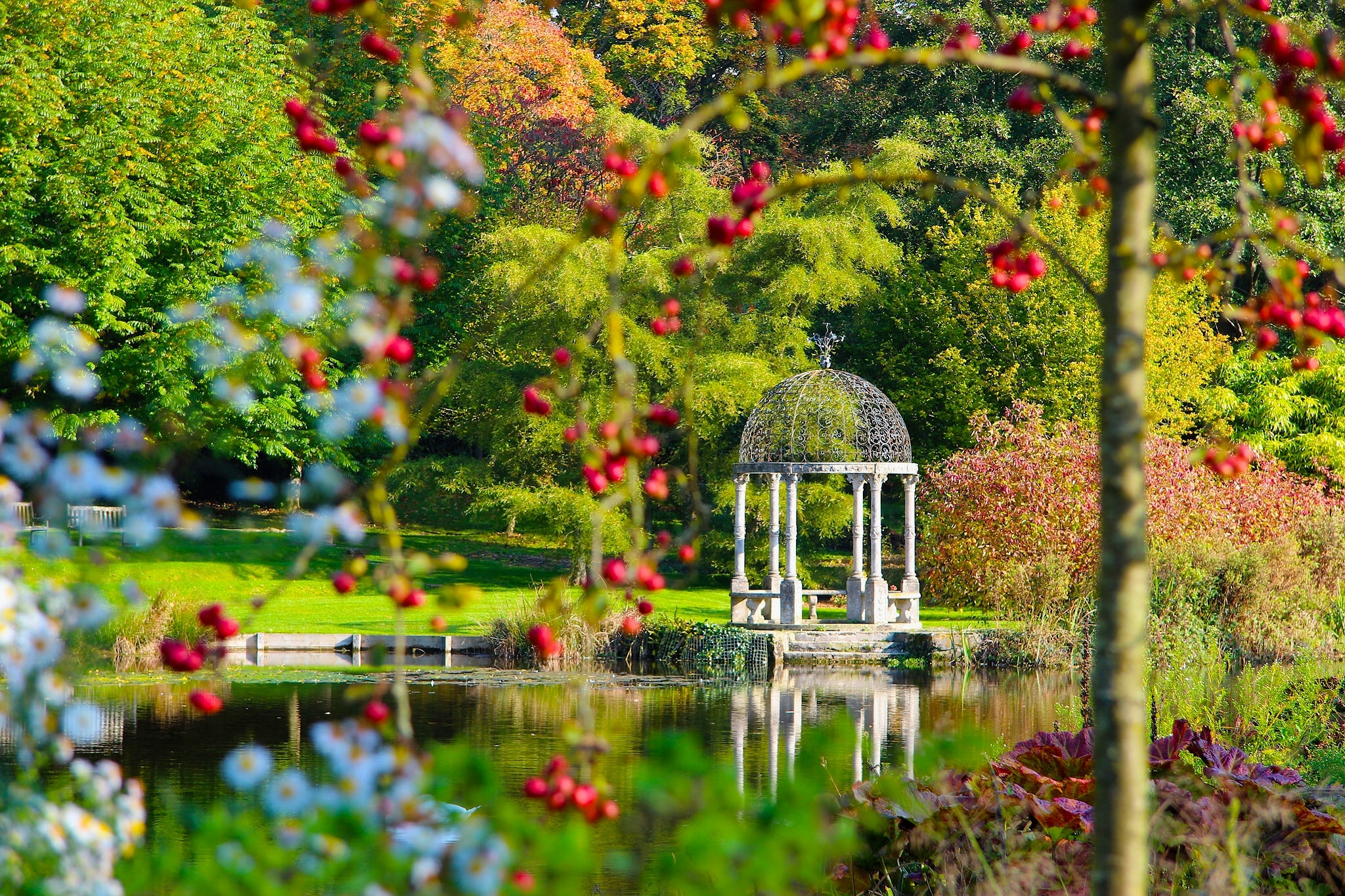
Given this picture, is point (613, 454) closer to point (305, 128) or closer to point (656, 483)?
point (656, 483)

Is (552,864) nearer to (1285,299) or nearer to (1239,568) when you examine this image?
(1285,299)

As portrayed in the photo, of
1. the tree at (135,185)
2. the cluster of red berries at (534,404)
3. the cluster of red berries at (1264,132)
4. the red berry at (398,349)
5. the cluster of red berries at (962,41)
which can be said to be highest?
the tree at (135,185)

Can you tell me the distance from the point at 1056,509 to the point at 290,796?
58.4 ft

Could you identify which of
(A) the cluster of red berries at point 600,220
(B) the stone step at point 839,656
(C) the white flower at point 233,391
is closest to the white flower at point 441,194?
(A) the cluster of red berries at point 600,220

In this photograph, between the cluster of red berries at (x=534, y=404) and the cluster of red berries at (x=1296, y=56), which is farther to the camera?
the cluster of red berries at (x=534, y=404)

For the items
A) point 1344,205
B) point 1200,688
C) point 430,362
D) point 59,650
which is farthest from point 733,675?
point 1344,205

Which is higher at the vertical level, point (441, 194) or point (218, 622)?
point (441, 194)

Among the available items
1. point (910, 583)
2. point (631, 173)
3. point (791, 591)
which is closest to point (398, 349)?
point (631, 173)

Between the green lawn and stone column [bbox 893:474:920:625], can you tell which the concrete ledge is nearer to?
the green lawn

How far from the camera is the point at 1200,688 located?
839cm

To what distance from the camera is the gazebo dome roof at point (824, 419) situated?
70.5ft

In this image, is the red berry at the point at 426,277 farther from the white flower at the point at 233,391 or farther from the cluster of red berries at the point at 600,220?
the white flower at the point at 233,391

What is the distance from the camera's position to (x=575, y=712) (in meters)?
14.1

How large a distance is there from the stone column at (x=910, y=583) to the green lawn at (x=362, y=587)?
0.68m
